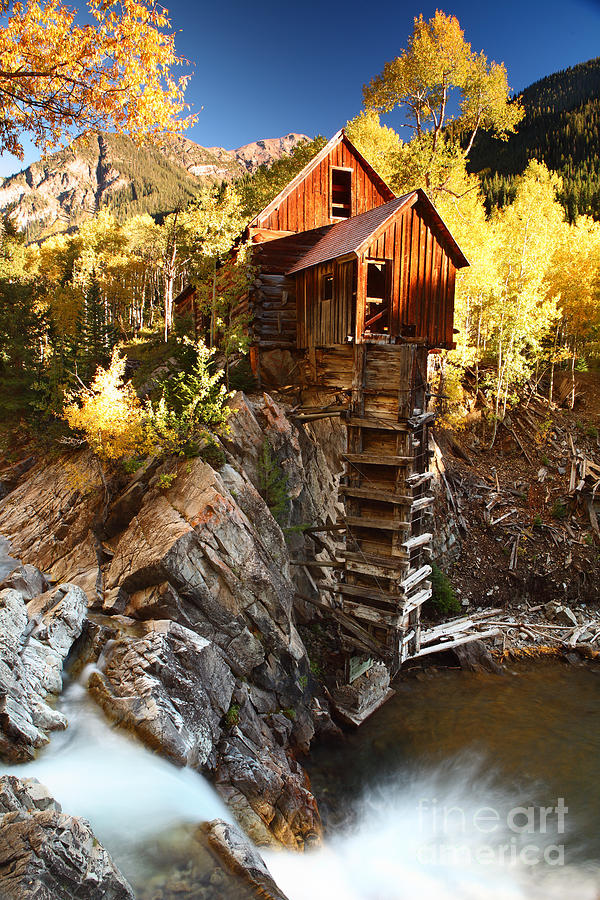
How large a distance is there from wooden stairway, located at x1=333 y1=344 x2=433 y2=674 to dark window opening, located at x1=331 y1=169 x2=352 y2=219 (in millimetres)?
10498

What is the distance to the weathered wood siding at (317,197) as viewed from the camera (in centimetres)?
2016

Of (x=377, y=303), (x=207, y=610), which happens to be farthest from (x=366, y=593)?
(x=377, y=303)

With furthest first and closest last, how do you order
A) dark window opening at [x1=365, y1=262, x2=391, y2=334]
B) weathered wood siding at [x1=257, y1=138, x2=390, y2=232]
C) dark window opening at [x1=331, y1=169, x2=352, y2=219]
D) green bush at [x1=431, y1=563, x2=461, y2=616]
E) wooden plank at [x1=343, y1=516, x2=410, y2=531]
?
dark window opening at [x1=331, y1=169, x2=352, y2=219] → weathered wood siding at [x1=257, y1=138, x2=390, y2=232] → green bush at [x1=431, y1=563, x2=461, y2=616] → dark window opening at [x1=365, y1=262, x2=391, y2=334] → wooden plank at [x1=343, y1=516, x2=410, y2=531]

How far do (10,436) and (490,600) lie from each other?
2122 cm

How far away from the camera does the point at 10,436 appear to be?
2062cm

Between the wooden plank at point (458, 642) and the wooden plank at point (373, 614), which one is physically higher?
the wooden plank at point (373, 614)

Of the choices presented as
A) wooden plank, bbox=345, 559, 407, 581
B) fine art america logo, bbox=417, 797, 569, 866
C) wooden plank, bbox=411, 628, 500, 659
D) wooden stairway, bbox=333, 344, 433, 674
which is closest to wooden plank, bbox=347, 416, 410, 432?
wooden stairway, bbox=333, 344, 433, 674

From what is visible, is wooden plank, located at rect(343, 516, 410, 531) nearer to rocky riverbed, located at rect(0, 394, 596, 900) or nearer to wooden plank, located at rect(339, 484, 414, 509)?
wooden plank, located at rect(339, 484, 414, 509)

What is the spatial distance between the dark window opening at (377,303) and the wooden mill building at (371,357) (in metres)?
0.05

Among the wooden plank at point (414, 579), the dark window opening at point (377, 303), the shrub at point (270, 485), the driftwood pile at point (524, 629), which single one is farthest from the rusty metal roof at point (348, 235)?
the driftwood pile at point (524, 629)

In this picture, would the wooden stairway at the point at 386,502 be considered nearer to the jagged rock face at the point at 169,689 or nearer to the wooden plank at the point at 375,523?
the wooden plank at the point at 375,523

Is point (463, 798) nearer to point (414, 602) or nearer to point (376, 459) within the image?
point (414, 602)

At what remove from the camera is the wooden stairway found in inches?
547

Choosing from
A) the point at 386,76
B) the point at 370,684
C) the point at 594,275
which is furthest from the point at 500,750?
the point at 386,76
